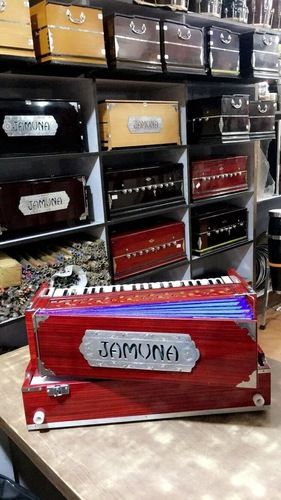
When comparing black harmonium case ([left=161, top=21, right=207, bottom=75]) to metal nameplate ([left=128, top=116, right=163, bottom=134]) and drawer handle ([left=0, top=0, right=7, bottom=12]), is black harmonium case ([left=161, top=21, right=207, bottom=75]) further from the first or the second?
drawer handle ([left=0, top=0, right=7, bottom=12])

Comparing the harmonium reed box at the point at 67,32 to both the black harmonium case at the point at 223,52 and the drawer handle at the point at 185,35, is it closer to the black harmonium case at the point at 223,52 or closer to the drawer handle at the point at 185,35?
the drawer handle at the point at 185,35

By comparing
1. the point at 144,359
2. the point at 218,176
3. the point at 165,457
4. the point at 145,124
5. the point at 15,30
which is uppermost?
the point at 15,30

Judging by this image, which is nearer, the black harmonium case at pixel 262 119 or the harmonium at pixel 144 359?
the harmonium at pixel 144 359

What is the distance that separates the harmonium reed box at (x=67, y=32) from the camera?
5.52ft

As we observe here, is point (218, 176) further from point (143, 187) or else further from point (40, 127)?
point (40, 127)

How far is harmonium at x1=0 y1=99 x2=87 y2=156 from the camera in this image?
5.49 feet

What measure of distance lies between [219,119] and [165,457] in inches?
76.4

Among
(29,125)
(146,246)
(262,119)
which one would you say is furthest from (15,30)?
(262,119)

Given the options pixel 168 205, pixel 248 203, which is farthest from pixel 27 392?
pixel 248 203

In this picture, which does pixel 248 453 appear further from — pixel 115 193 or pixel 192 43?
pixel 192 43

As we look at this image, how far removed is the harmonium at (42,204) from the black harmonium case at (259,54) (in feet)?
4.41

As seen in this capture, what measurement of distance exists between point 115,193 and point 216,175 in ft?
2.58

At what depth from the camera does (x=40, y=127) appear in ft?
5.80

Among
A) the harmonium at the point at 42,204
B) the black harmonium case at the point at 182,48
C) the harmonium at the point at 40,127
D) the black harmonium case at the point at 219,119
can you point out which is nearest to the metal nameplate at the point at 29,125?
the harmonium at the point at 40,127
